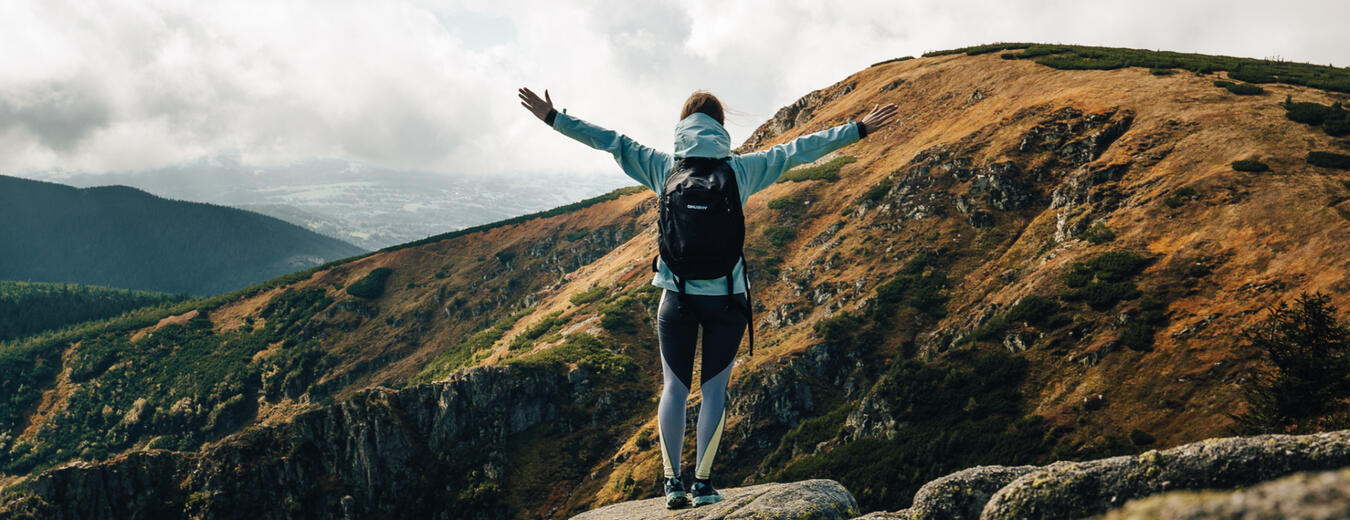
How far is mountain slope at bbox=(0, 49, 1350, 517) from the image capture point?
22.4 m

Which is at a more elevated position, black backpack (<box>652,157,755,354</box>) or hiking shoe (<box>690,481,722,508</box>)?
black backpack (<box>652,157,755,354</box>)

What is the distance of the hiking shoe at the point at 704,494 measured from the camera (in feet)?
20.2

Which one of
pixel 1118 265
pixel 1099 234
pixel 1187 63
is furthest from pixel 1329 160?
pixel 1187 63

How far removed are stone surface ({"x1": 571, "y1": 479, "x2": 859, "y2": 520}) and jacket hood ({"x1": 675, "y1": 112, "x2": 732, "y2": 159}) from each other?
132 inches

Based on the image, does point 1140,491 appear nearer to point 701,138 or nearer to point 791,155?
point 791,155

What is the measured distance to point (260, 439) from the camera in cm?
3528

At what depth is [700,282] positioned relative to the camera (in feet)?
17.5

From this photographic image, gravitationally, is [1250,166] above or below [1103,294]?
above

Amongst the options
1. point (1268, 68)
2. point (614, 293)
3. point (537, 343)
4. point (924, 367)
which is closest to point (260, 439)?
point (537, 343)

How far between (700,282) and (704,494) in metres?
2.27

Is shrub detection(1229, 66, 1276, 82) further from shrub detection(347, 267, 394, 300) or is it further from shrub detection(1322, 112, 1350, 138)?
shrub detection(347, 267, 394, 300)

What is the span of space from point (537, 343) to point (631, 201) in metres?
40.9

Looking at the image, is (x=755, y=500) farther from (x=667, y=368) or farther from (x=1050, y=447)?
(x=1050, y=447)

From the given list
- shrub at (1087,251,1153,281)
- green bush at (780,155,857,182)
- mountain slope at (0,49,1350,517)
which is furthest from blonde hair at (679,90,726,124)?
green bush at (780,155,857,182)
